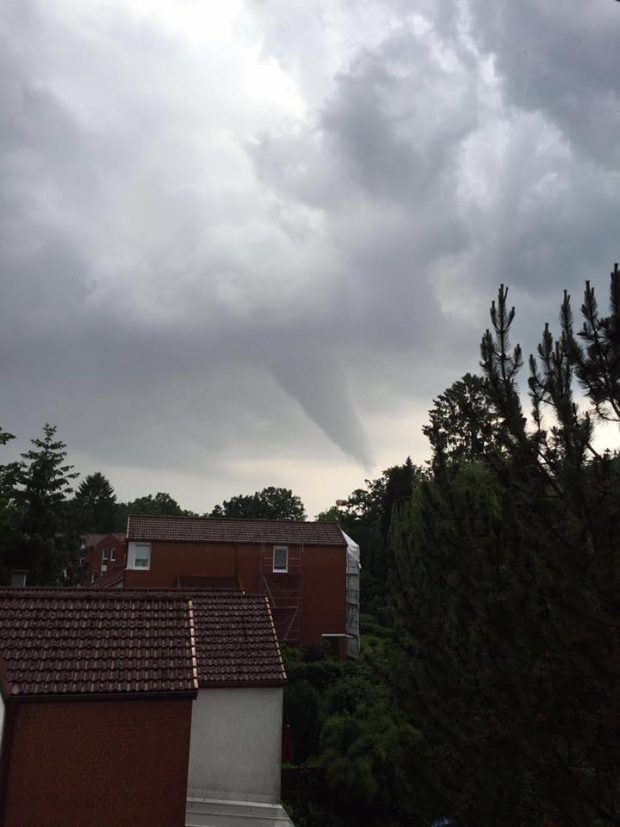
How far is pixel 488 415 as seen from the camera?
855cm

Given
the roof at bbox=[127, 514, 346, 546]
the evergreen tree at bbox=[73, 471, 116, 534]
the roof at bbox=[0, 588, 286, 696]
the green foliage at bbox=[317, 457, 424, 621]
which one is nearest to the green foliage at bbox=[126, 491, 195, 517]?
the evergreen tree at bbox=[73, 471, 116, 534]

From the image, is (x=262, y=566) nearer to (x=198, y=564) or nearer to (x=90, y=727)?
(x=198, y=564)

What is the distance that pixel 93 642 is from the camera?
11.7 metres

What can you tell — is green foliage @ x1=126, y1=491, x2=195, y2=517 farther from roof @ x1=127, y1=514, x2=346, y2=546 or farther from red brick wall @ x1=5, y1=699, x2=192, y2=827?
red brick wall @ x1=5, y1=699, x2=192, y2=827

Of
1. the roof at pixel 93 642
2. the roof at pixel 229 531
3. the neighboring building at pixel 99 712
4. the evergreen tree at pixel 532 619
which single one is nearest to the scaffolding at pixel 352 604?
the roof at pixel 229 531

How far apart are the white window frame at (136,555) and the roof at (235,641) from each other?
18.4 metres

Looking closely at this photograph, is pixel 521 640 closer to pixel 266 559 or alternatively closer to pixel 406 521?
pixel 406 521

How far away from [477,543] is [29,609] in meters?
8.59

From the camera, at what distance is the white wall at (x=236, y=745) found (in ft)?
47.8

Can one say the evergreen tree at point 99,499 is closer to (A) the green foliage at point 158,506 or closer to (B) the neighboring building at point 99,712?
(A) the green foliage at point 158,506

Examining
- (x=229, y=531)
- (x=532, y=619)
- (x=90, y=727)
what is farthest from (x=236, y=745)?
(x=229, y=531)

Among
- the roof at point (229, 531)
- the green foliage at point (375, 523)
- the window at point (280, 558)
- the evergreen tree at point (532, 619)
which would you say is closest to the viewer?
the evergreen tree at point (532, 619)

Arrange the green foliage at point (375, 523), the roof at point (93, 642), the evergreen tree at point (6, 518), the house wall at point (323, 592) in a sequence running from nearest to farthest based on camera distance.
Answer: the roof at point (93, 642)
the evergreen tree at point (6, 518)
the house wall at point (323, 592)
the green foliage at point (375, 523)

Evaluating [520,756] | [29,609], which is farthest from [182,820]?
[520,756]
